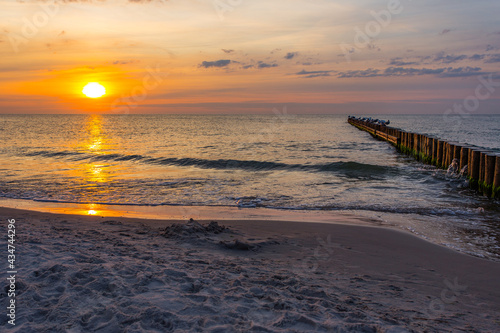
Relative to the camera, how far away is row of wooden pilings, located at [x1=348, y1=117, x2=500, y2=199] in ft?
37.8

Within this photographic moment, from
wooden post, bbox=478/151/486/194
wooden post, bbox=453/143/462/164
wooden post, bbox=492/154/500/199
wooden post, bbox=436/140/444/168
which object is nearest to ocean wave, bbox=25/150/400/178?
wooden post, bbox=436/140/444/168

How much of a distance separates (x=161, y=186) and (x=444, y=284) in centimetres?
1050

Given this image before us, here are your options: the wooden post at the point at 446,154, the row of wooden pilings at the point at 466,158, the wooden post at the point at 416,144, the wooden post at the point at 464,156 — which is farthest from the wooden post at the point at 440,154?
the wooden post at the point at 416,144

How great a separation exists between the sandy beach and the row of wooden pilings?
6064 mm

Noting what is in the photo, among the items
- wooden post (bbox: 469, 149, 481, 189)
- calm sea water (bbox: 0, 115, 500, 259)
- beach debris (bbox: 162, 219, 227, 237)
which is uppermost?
wooden post (bbox: 469, 149, 481, 189)

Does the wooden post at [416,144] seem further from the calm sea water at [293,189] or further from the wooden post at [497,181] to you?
the wooden post at [497,181]

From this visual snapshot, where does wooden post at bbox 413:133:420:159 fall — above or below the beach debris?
above

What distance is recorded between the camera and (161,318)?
357cm

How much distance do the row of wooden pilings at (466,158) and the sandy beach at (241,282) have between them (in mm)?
6064

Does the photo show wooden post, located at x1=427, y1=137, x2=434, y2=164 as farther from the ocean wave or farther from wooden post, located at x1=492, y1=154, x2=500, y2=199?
wooden post, located at x1=492, y1=154, x2=500, y2=199

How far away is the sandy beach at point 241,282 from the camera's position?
360 centimetres

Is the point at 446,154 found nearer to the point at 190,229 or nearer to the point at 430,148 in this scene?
the point at 430,148

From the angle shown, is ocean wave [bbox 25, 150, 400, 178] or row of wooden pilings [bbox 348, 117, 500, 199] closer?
row of wooden pilings [bbox 348, 117, 500, 199]

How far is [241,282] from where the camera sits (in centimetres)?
461
